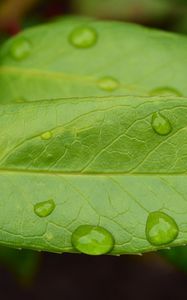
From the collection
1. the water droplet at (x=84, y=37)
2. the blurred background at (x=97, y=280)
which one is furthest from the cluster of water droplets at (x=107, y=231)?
the blurred background at (x=97, y=280)

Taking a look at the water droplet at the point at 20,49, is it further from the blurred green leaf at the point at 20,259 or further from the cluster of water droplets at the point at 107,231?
the blurred green leaf at the point at 20,259

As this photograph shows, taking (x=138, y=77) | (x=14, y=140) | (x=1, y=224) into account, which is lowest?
(x=1, y=224)

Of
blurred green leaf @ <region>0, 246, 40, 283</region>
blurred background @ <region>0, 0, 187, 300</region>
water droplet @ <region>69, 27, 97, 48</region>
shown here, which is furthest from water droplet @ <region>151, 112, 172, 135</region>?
blurred background @ <region>0, 0, 187, 300</region>

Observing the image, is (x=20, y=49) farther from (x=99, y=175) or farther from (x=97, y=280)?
(x=97, y=280)

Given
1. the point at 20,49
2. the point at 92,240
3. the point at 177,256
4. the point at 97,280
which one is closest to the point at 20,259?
the point at 177,256

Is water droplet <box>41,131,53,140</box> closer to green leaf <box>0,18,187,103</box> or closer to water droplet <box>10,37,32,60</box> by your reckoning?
green leaf <box>0,18,187,103</box>

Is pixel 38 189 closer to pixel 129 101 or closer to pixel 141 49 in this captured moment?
pixel 129 101

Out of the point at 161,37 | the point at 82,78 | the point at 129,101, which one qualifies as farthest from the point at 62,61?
the point at 129,101
